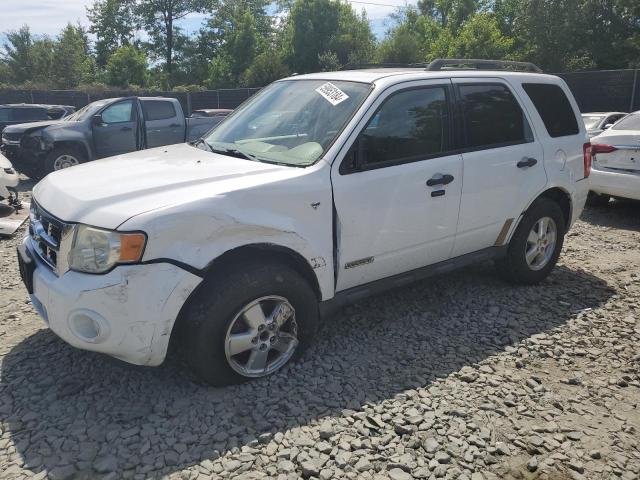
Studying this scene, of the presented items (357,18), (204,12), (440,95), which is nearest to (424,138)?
(440,95)

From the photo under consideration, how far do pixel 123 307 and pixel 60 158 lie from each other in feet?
29.1

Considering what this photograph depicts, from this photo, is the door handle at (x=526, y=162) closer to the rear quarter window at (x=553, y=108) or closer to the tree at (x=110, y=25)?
the rear quarter window at (x=553, y=108)

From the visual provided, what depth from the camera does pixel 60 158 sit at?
10531mm

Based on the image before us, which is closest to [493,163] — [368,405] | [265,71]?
[368,405]

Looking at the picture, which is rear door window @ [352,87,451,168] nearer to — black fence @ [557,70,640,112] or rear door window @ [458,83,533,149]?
rear door window @ [458,83,533,149]

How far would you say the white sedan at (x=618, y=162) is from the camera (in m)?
7.20

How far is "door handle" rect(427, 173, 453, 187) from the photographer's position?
388 centimetres

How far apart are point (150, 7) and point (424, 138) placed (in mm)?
62516

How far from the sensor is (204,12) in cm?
5941

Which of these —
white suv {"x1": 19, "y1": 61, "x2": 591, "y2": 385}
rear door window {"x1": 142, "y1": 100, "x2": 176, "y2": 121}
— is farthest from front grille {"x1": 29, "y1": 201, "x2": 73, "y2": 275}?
rear door window {"x1": 142, "y1": 100, "x2": 176, "y2": 121}

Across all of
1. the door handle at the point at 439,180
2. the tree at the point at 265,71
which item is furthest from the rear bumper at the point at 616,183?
the tree at the point at 265,71

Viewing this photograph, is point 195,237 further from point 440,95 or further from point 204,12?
point 204,12

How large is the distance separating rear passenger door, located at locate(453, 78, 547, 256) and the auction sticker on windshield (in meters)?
0.95

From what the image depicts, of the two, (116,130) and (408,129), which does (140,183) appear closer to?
(408,129)
